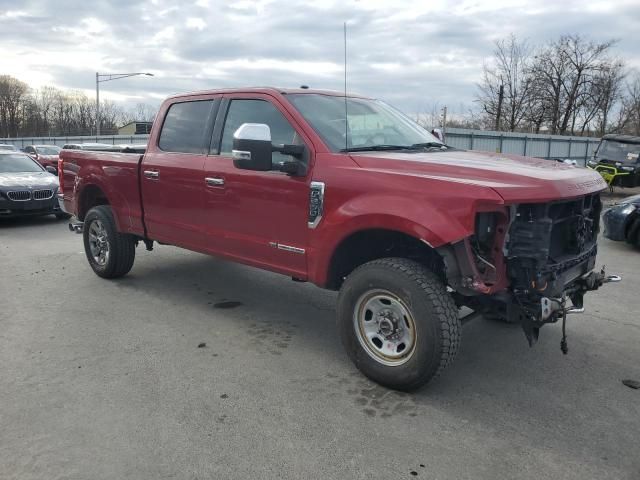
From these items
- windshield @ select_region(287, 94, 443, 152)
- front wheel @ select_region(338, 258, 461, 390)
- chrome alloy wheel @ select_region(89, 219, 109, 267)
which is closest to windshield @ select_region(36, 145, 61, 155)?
chrome alloy wheel @ select_region(89, 219, 109, 267)

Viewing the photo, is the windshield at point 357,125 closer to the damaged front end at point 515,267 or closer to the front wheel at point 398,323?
the front wheel at point 398,323

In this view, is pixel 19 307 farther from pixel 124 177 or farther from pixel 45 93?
pixel 45 93

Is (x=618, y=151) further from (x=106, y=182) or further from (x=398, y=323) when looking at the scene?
(x=398, y=323)

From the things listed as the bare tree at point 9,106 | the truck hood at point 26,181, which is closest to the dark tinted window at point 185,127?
the truck hood at point 26,181

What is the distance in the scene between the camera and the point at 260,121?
15.1 feet

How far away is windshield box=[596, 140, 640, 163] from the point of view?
55.5 ft

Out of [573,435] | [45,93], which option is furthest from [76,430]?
[45,93]

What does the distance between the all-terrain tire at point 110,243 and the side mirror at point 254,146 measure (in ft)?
8.74

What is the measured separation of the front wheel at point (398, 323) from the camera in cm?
343

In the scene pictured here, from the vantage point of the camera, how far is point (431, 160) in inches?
150

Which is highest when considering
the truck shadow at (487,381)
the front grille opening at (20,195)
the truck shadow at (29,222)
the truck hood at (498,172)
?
the truck hood at (498,172)

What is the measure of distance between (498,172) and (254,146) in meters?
1.70

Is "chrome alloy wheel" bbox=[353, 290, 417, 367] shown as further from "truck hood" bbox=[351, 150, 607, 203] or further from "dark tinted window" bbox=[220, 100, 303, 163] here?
"dark tinted window" bbox=[220, 100, 303, 163]

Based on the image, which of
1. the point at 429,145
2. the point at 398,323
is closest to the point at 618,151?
the point at 429,145
